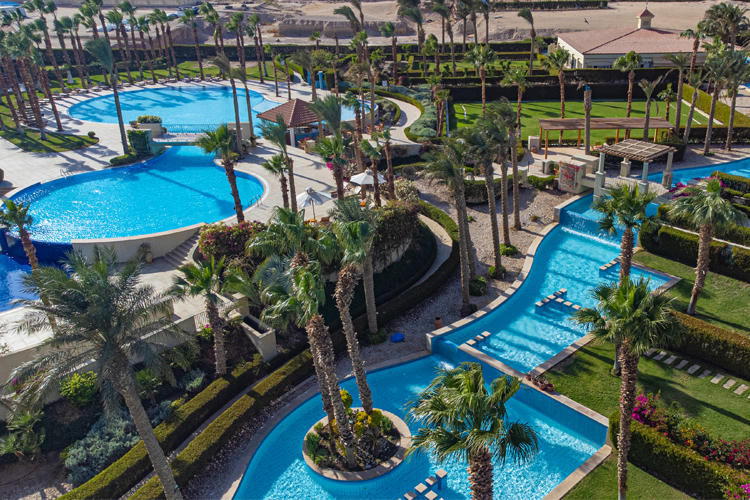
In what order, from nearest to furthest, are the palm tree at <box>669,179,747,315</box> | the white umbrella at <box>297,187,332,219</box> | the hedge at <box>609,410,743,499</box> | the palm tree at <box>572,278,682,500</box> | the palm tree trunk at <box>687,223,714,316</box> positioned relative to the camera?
1. the palm tree at <box>572,278,682,500</box>
2. the hedge at <box>609,410,743,499</box>
3. the palm tree at <box>669,179,747,315</box>
4. the palm tree trunk at <box>687,223,714,316</box>
5. the white umbrella at <box>297,187,332,219</box>

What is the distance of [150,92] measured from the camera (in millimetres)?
72438

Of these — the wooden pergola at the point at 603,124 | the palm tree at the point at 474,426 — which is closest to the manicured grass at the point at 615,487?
the palm tree at the point at 474,426

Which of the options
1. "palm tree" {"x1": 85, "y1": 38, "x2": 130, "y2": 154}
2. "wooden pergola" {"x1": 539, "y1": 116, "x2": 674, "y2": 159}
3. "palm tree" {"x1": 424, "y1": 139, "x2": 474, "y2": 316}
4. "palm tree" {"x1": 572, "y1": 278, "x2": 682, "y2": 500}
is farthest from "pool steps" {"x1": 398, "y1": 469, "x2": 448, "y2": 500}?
"palm tree" {"x1": 85, "y1": 38, "x2": 130, "y2": 154}

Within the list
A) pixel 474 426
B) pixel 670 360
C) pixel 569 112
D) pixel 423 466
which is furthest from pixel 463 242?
pixel 569 112

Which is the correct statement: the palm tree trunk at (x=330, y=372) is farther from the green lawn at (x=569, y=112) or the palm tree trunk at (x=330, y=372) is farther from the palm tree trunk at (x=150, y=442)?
the green lawn at (x=569, y=112)

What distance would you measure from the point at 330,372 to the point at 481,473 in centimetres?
640

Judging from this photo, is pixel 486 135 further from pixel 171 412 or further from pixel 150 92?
pixel 150 92

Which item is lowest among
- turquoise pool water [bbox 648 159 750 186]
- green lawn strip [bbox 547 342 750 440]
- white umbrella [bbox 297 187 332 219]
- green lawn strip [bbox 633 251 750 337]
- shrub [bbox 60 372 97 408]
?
green lawn strip [bbox 547 342 750 440]

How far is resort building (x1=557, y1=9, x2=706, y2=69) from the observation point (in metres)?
63.0

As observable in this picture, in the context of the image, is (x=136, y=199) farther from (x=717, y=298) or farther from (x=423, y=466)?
(x=717, y=298)

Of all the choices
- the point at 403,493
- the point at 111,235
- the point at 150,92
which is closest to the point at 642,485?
the point at 403,493

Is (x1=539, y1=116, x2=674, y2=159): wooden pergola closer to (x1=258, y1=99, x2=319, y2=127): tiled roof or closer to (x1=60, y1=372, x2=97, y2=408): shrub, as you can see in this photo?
(x1=258, y1=99, x2=319, y2=127): tiled roof

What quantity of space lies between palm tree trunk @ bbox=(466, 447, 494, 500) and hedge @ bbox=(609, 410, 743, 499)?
7.07 metres

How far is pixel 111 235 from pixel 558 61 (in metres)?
35.2
